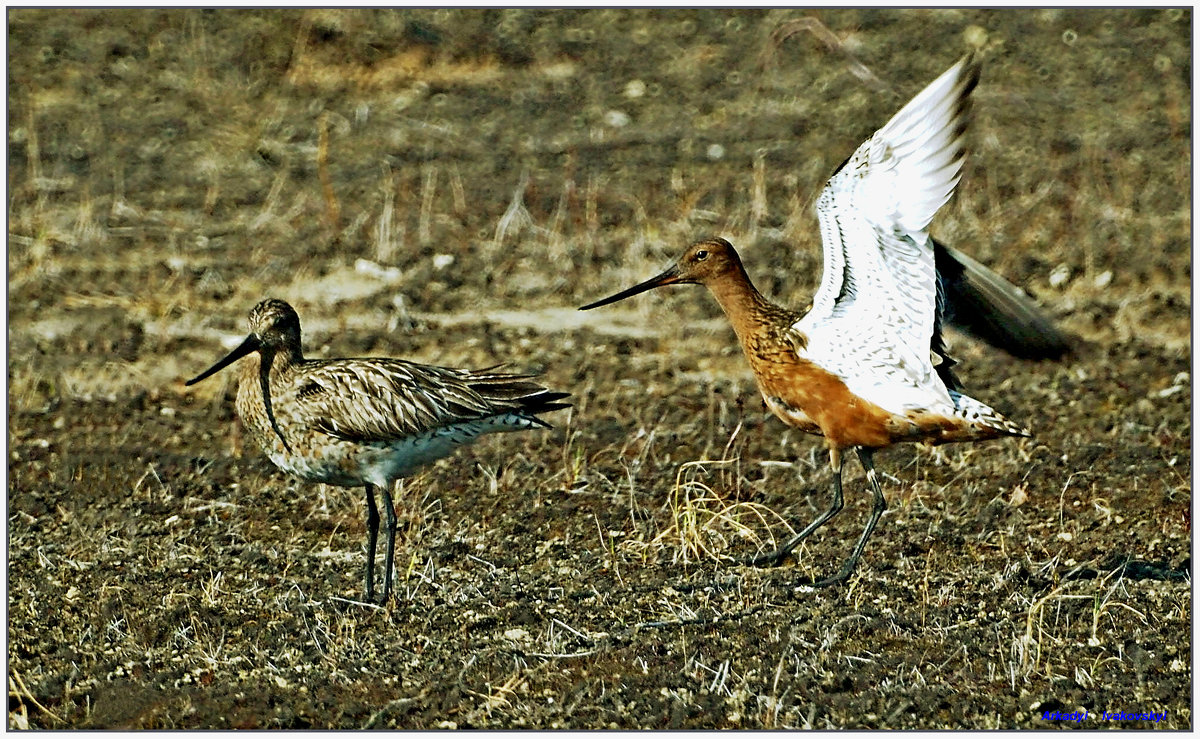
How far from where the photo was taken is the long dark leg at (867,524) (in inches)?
257

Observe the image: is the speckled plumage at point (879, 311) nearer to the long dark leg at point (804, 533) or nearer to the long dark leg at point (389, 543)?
the long dark leg at point (804, 533)

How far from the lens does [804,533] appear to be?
6793 mm

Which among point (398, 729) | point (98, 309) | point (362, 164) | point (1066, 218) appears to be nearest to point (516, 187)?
point (362, 164)

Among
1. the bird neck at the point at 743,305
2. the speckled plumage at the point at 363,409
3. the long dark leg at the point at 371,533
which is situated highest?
the bird neck at the point at 743,305

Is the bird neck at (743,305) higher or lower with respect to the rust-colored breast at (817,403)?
higher

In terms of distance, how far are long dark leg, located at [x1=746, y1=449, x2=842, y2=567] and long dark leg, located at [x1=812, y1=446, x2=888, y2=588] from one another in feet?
0.37

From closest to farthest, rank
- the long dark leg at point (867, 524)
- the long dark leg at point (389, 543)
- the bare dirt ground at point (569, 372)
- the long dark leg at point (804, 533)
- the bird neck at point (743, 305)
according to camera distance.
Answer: the bare dirt ground at point (569, 372) → the long dark leg at point (389, 543) → the long dark leg at point (867, 524) → the long dark leg at point (804, 533) → the bird neck at point (743, 305)

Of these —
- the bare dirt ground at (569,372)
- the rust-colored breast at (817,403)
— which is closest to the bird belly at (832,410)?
the rust-colored breast at (817,403)

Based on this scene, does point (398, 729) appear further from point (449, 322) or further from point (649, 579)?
point (449, 322)

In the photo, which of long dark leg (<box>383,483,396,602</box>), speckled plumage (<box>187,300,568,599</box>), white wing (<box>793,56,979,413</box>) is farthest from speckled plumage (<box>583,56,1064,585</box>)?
long dark leg (<box>383,483,396,602</box>)

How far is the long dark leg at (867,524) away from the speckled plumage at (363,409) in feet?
4.27

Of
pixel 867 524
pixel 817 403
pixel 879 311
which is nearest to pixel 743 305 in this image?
pixel 817 403

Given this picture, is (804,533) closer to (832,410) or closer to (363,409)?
(832,410)

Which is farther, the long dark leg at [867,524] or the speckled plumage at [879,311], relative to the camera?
the long dark leg at [867,524]
